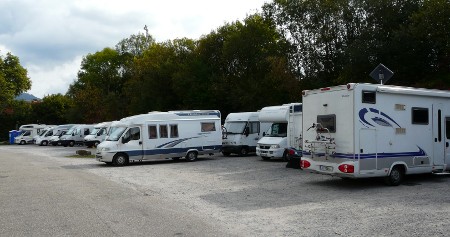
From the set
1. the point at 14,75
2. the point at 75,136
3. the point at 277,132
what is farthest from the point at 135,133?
the point at 14,75

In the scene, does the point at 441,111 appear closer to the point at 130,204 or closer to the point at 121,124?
the point at 130,204

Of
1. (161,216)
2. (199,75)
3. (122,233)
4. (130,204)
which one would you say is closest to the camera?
(122,233)

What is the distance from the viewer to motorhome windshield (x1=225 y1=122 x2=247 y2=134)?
88.7ft

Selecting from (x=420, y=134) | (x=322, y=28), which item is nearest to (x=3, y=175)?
(x=420, y=134)

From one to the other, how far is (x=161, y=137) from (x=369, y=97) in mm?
13023

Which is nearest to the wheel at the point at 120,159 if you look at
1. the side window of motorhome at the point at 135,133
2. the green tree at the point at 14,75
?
the side window of motorhome at the point at 135,133

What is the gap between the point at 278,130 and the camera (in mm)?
23125

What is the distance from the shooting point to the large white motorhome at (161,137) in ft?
74.4

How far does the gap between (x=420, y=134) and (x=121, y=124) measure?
1480 cm

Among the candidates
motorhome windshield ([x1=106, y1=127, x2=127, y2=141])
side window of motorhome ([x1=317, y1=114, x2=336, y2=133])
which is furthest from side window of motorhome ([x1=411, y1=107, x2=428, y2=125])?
motorhome windshield ([x1=106, y1=127, x2=127, y2=141])

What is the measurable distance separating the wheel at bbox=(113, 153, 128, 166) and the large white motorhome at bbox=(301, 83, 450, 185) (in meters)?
11.3

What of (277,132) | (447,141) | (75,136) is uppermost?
(277,132)

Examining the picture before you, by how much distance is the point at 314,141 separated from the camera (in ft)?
45.8

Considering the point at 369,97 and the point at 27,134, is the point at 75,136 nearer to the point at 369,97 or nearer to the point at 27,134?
the point at 27,134
